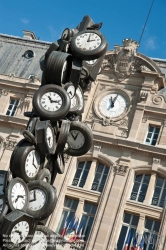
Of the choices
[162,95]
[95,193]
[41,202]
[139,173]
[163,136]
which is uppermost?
[162,95]

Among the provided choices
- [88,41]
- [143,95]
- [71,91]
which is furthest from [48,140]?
[143,95]

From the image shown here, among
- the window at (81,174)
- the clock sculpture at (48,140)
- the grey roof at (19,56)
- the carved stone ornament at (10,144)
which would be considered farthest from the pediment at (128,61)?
the clock sculpture at (48,140)

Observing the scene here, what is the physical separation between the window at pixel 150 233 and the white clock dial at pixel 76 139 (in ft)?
51.2

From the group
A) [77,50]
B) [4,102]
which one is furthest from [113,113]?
[77,50]

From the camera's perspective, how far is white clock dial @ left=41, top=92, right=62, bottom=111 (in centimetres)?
1433

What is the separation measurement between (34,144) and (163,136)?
19.6 m

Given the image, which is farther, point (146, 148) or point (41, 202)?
point (146, 148)

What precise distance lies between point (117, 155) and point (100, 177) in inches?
71.3

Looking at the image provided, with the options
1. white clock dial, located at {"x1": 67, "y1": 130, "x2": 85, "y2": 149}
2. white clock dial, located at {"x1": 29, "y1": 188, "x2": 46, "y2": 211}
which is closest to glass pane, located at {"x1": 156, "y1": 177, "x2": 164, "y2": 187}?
white clock dial, located at {"x1": 67, "y1": 130, "x2": 85, "y2": 149}

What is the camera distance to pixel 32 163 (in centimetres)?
1374

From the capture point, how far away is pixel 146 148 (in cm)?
3172

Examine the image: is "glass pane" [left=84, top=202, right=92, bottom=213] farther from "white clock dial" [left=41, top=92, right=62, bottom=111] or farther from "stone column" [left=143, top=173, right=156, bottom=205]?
"white clock dial" [left=41, top=92, right=62, bottom=111]

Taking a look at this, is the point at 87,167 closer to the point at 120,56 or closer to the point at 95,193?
the point at 95,193

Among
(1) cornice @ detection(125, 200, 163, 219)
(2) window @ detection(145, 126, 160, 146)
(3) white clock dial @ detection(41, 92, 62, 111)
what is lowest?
(3) white clock dial @ detection(41, 92, 62, 111)
